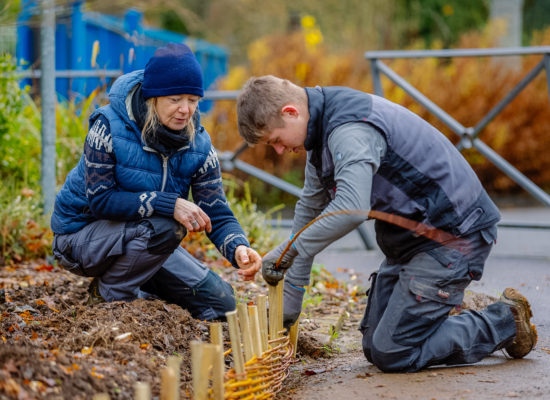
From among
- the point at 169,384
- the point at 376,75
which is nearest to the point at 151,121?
the point at 169,384

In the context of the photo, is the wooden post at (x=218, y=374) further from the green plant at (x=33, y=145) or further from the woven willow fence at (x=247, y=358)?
the green plant at (x=33, y=145)

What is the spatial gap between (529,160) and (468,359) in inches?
295

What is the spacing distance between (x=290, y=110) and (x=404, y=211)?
620 millimetres

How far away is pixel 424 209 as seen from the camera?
3.06 metres

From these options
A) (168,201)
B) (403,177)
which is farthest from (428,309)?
(168,201)

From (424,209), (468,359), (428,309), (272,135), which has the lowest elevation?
(468,359)

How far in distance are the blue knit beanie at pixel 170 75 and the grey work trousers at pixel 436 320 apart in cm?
123

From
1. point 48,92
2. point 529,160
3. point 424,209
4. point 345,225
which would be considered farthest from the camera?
point 529,160

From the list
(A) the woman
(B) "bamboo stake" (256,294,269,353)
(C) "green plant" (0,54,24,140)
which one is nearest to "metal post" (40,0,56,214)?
(C) "green plant" (0,54,24,140)

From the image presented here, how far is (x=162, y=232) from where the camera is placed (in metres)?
3.46

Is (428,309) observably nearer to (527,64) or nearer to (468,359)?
(468,359)

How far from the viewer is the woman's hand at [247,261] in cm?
326

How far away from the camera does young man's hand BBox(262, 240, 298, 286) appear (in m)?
3.03

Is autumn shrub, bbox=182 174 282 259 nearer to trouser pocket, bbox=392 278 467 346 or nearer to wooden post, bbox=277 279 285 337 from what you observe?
wooden post, bbox=277 279 285 337
